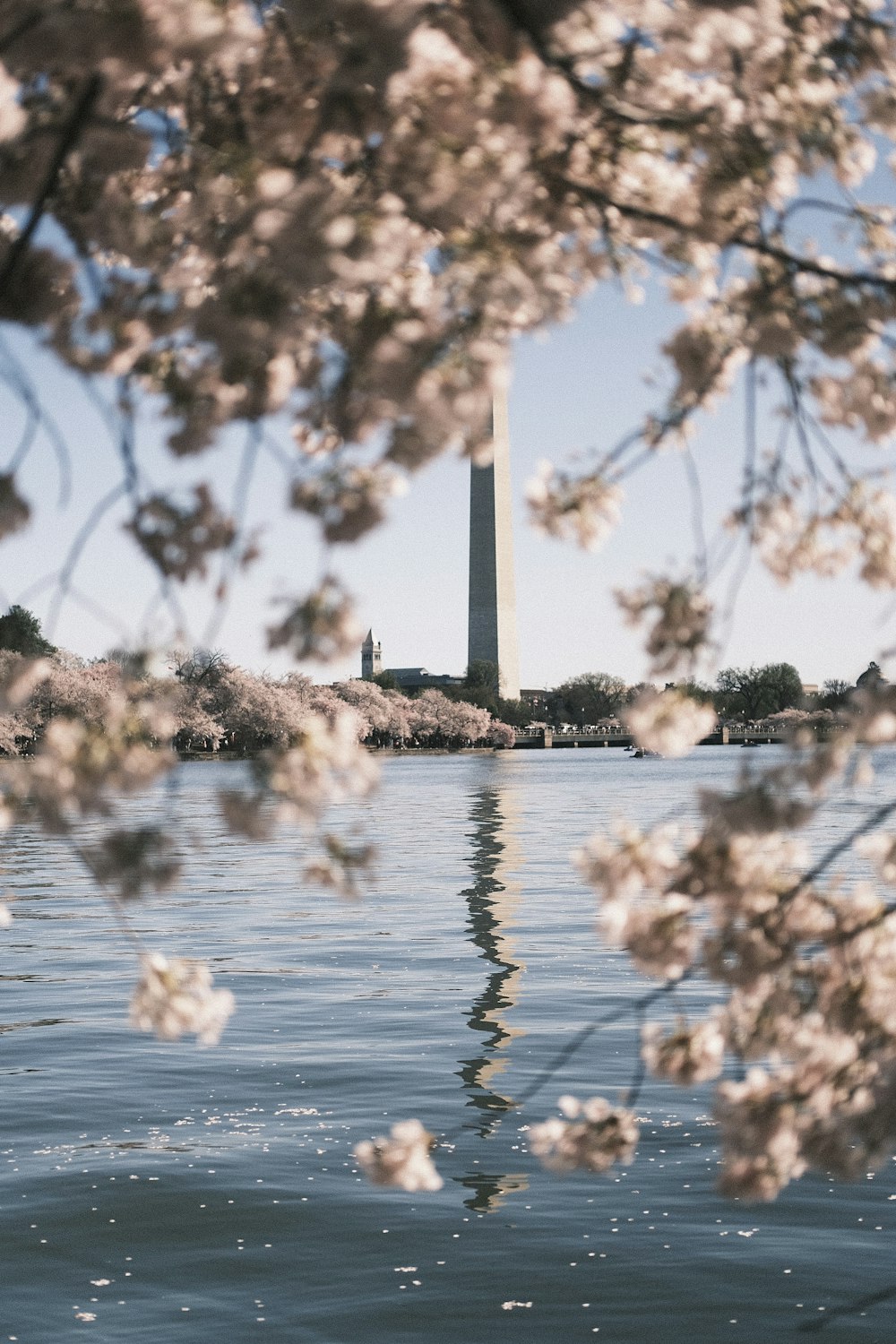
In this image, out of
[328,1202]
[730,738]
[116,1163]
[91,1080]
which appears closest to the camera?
[328,1202]

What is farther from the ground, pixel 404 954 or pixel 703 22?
pixel 703 22

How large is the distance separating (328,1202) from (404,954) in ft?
26.7

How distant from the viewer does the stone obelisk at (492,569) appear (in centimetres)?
8131

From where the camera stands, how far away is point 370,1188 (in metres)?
8.66

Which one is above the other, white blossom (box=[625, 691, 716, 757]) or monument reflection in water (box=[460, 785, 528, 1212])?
white blossom (box=[625, 691, 716, 757])

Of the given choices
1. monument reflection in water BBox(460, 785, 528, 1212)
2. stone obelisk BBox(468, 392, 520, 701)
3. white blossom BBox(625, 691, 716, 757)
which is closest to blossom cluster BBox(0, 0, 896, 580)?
white blossom BBox(625, 691, 716, 757)

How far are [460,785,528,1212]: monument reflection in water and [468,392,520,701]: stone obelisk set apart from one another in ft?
167

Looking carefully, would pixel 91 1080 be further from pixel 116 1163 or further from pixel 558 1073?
pixel 558 1073

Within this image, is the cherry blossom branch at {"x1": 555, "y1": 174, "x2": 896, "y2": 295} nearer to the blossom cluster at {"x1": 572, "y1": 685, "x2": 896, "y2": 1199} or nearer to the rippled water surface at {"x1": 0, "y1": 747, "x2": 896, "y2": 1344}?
the blossom cluster at {"x1": 572, "y1": 685, "x2": 896, "y2": 1199}

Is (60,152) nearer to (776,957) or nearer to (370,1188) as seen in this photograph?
(776,957)

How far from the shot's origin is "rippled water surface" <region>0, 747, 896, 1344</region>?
7.11 metres

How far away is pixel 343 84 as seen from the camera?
2412mm

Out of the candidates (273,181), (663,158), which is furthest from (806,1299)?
(273,181)

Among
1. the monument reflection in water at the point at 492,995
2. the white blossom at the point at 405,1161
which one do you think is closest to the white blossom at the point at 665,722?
the white blossom at the point at 405,1161
